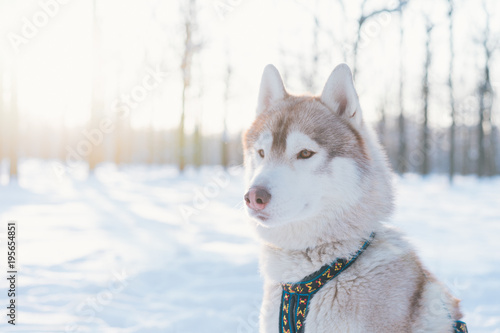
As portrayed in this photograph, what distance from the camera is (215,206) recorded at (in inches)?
446

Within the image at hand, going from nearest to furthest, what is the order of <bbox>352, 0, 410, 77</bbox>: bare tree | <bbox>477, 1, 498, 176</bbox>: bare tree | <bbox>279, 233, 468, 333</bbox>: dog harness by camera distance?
<bbox>279, 233, 468, 333</bbox>: dog harness
<bbox>352, 0, 410, 77</bbox>: bare tree
<bbox>477, 1, 498, 176</bbox>: bare tree

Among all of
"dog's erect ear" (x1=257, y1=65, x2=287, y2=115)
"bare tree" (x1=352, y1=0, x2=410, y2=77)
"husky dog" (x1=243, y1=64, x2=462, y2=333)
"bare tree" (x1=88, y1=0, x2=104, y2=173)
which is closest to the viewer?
"husky dog" (x1=243, y1=64, x2=462, y2=333)

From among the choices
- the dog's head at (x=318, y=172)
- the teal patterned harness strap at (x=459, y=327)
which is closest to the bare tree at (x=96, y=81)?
the dog's head at (x=318, y=172)

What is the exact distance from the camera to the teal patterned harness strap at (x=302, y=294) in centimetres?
194

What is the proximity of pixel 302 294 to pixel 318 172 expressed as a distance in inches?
27.8

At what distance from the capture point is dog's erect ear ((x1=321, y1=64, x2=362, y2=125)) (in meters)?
2.27

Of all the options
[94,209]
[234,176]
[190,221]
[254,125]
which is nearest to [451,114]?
[234,176]

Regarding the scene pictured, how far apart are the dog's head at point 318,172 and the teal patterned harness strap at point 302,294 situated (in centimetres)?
17

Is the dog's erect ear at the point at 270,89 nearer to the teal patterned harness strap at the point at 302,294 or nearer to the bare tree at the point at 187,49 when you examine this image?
the teal patterned harness strap at the point at 302,294

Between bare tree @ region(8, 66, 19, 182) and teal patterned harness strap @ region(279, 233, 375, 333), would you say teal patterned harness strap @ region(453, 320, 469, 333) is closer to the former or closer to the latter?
teal patterned harness strap @ region(279, 233, 375, 333)

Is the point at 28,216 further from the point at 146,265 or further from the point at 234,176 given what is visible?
the point at 234,176

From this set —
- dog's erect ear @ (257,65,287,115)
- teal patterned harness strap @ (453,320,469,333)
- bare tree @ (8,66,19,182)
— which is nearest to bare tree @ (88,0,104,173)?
bare tree @ (8,66,19,182)

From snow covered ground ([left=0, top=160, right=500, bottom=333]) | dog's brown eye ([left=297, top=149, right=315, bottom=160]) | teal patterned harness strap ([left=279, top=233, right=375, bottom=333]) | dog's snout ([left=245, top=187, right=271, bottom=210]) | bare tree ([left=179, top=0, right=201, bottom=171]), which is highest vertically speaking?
bare tree ([left=179, top=0, right=201, bottom=171])

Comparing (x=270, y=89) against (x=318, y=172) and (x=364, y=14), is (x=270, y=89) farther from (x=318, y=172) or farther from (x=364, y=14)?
(x=364, y=14)
